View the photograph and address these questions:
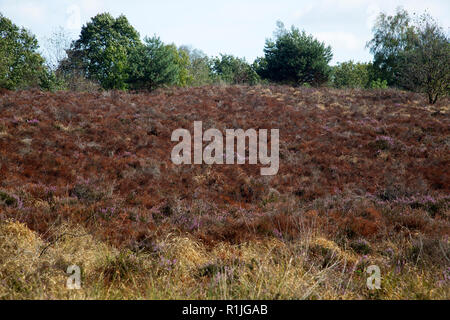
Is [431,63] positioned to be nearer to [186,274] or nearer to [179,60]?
[186,274]

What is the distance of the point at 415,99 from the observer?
20.9 meters

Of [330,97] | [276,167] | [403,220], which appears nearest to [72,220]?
[403,220]

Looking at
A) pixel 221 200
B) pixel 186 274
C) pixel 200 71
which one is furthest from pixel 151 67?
pixel 200 71

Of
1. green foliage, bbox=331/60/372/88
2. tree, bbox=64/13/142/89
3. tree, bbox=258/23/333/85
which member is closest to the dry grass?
tree, bbox=258/23/333/85

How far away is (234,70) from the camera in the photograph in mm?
51625

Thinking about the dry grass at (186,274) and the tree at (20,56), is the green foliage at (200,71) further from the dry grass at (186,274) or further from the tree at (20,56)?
the dry grass at (186,274)

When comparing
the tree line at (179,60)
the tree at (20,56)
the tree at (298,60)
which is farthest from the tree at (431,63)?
the tree at (20,56)

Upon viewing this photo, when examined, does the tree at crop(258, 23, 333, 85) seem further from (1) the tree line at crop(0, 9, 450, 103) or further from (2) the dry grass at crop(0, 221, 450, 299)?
(2) the dry grass at crop(0, 221, 450, 299)

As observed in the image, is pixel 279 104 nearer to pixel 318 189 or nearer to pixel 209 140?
pixel 209 140

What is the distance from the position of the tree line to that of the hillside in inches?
146

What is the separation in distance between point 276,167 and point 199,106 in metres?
8.15

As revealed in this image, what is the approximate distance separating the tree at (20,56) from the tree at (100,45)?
11.7ft

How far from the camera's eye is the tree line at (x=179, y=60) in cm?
2053

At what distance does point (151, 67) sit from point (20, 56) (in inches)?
811
